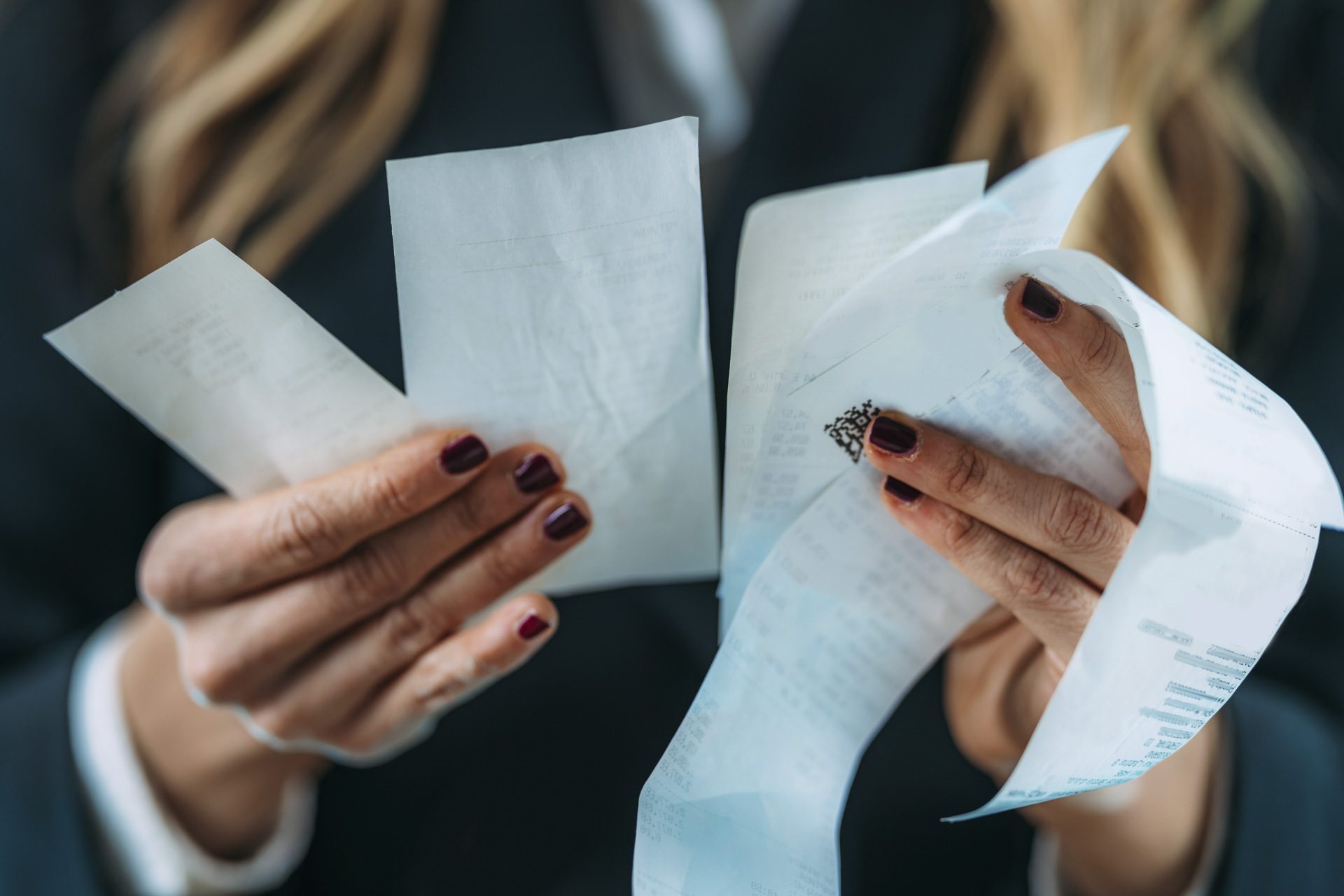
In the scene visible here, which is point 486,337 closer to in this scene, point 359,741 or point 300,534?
point 300,534

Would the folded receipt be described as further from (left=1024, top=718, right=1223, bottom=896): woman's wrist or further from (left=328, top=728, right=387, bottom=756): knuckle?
(left=1024, top=718, right=1223, bottom=896): woman's wrist

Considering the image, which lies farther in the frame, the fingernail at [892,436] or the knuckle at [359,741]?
the knuckle at [359,741]

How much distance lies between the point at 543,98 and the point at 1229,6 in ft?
1.49

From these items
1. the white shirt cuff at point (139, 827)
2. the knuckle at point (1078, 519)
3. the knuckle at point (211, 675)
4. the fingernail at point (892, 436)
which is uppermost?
the fingernail at point (892, 436)

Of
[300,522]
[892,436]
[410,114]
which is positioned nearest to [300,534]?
[300,522]

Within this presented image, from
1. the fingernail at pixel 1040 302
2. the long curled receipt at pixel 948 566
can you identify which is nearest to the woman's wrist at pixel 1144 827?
the long curled receipt at pixel 948 566

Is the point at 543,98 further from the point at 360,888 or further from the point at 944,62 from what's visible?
the point at 360,888

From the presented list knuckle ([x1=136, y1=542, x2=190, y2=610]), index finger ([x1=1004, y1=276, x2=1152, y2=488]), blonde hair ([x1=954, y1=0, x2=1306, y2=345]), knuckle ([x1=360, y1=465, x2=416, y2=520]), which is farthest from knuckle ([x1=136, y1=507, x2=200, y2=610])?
blonde hair ([x1=954, y1=0, x2=1306, y2=345])

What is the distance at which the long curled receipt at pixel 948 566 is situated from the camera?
23 centimetres

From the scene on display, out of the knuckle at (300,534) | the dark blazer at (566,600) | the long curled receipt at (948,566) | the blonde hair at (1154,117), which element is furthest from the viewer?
the blonde hair at (1154,117)

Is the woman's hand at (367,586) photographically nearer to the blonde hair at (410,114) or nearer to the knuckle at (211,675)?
the knuckle at (211,675)

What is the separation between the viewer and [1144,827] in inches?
16.9

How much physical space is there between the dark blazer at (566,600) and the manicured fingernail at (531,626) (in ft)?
0.36

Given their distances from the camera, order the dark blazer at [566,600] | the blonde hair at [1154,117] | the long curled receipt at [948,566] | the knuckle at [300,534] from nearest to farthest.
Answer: the long curled receipt at [948,566]
the knuckle at [300,534]
the dark blazer at [566,600]
the blonde hair at [1154,117]
